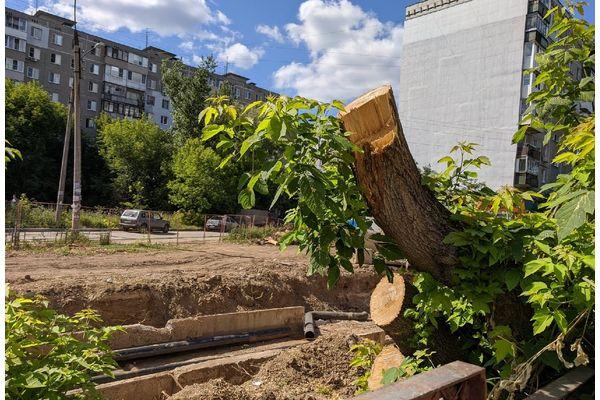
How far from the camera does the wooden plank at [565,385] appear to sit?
2.72 metres

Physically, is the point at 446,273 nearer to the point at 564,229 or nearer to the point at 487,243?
the point at 487,243

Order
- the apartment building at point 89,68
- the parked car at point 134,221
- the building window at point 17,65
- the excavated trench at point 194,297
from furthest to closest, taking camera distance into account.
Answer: the apartment building at point 89,68 < the building window at point 17,65 < the parked car at point 134,221 < the excavated trench at point 194,297

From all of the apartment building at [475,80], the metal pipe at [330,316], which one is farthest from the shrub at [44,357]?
the apartment building at [475,80]

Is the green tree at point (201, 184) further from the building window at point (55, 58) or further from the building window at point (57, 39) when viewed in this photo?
the building window at point (57, 39)

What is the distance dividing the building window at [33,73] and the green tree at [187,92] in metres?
16.4

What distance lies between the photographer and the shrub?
2.95 meters

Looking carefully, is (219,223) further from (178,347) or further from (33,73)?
(33,73)

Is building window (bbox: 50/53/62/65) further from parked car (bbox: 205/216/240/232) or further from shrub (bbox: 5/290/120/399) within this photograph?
shrub (bbox: 5/290/120/399)

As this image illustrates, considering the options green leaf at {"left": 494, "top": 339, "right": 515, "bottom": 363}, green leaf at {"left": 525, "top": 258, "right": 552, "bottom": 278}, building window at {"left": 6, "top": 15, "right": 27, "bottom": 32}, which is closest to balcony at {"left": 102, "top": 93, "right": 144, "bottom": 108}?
building window at {"left": 6, "top": 15, "right": 27, "bottom": 32}

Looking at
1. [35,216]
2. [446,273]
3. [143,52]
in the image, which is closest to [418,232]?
[446,273]

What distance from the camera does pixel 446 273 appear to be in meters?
3.58

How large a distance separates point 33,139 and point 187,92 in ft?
42.2

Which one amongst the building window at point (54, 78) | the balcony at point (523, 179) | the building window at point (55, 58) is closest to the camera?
the balcony at point (523, 179)

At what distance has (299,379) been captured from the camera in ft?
22.1
